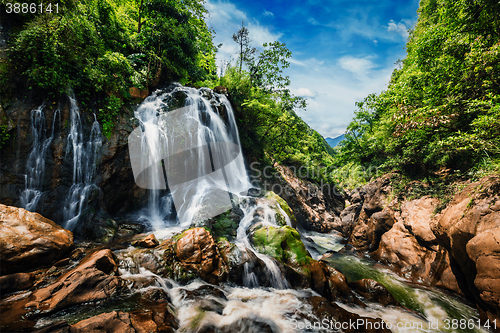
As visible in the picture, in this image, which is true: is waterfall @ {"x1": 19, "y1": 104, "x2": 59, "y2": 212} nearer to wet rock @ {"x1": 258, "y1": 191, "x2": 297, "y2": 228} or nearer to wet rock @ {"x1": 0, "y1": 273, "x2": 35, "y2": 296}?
wet rock @ {"x1": 0, "y1": 273, "x2": 35, "y2": 296}

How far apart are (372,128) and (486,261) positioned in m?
17.1

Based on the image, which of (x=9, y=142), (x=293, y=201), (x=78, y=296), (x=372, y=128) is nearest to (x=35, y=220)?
(x=78, y=296)

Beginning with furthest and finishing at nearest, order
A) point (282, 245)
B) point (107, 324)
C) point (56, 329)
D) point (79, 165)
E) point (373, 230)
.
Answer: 1. point (373, 230)
2. point (282, 245)
3. point (79, 165)
4. point (107, 324)
5. point (56, 329)

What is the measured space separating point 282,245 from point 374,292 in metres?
3.51

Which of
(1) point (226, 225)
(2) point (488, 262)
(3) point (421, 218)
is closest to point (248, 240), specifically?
(1) point (226, 225)

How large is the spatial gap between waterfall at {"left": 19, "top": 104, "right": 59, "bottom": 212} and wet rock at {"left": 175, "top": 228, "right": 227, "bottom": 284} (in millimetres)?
5733

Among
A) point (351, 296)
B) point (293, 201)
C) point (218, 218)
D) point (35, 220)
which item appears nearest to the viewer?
point (35, 220)

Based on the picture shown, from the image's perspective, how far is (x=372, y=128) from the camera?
64.2ft

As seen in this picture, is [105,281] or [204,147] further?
[204,147]

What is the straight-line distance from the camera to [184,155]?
1209 cm

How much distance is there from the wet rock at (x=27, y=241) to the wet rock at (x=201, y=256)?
3.17 metres

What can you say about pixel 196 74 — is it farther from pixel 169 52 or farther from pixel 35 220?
pixel 35 220

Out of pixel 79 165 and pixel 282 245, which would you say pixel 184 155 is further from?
pixel 282 245
